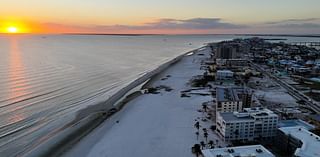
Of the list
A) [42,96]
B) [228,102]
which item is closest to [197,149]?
[228,102]

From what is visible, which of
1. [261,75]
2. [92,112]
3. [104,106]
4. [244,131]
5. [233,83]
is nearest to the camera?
[244,131]

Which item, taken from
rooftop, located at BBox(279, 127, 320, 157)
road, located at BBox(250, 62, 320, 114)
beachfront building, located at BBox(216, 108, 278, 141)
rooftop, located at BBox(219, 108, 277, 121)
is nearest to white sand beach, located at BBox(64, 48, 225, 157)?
beachfront building, located at BBox(216, 108, 278, 141)

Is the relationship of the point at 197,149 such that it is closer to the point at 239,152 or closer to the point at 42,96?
the point at 239,152

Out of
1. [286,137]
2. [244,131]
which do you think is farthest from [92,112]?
[286,137]

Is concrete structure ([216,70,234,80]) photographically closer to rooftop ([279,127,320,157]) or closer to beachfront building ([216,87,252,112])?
beachfront building ([216,87,252,112])

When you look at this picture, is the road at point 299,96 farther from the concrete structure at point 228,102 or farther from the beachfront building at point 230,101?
the concrete structure at point 228,102

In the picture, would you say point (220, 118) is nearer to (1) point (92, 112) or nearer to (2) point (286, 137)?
(2) point (286, 137)

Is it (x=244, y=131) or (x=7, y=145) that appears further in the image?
(x=244, y=131)
